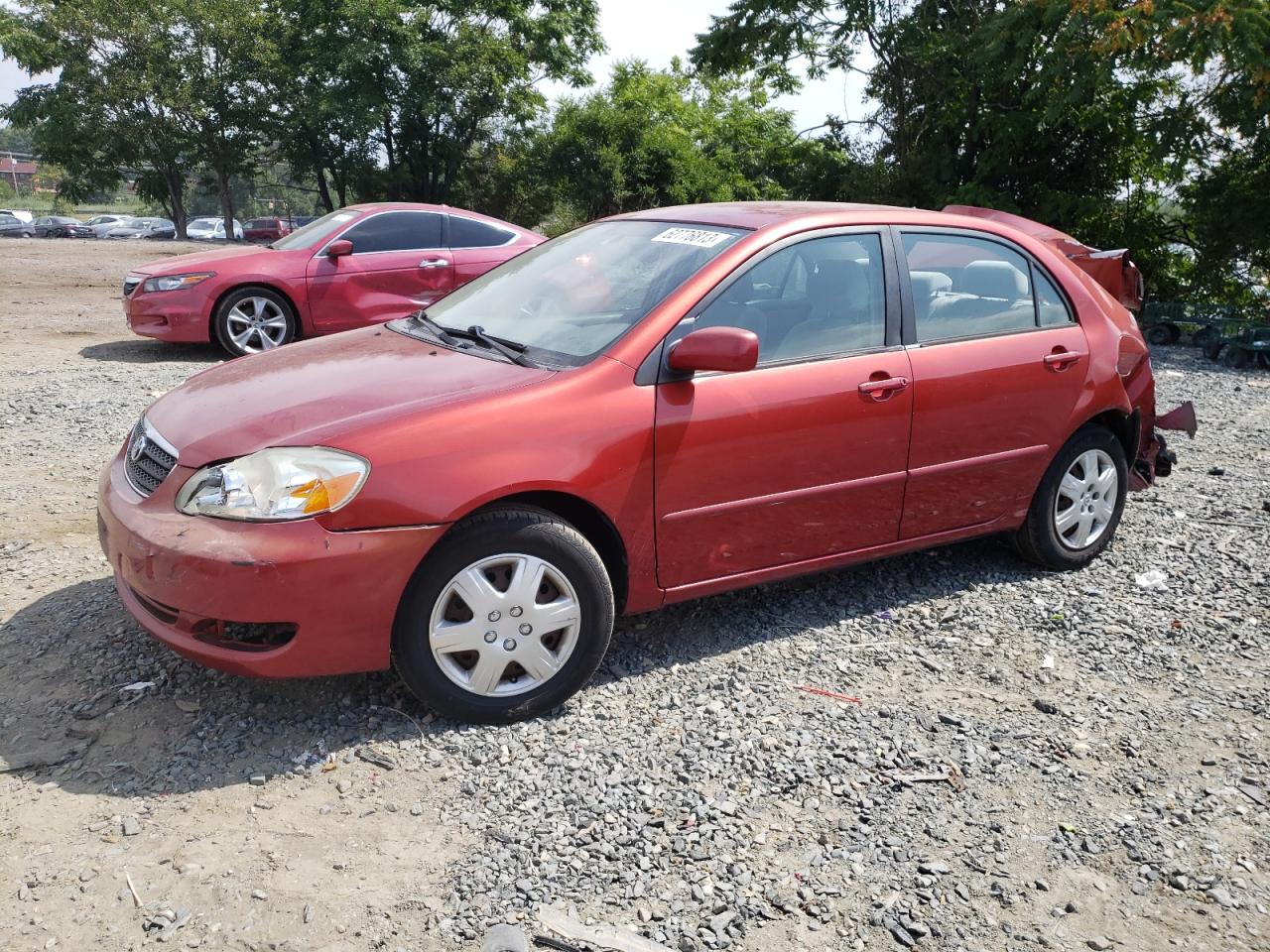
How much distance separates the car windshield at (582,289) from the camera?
13.0ft

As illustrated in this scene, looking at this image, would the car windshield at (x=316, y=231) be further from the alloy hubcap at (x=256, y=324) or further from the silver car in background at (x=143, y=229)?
the silver car in background at (x=143, y=229)

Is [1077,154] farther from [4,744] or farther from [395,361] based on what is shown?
[4,744]

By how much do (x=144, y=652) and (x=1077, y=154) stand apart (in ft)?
47.4

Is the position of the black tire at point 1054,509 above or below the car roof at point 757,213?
below

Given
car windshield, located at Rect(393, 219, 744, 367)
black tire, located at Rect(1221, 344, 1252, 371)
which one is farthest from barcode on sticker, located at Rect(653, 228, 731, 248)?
black tire, located at Rect(1221, 344, 1252, 371)

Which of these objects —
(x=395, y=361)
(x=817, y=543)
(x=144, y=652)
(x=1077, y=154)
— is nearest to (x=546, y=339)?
(x=395, y=361)

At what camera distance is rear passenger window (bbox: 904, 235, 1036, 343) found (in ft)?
14.8

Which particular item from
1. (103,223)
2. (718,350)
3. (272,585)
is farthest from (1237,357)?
(103,223)

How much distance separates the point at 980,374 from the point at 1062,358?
1.73 feet

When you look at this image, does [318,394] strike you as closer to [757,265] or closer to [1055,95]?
[757,265]

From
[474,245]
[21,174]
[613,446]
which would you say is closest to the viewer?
[613,446]

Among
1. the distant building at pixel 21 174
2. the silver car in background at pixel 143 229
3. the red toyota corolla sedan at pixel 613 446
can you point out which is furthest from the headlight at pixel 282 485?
the distant building at pixel 21 174

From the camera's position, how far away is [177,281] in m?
9.98

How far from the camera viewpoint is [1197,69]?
12211mm
